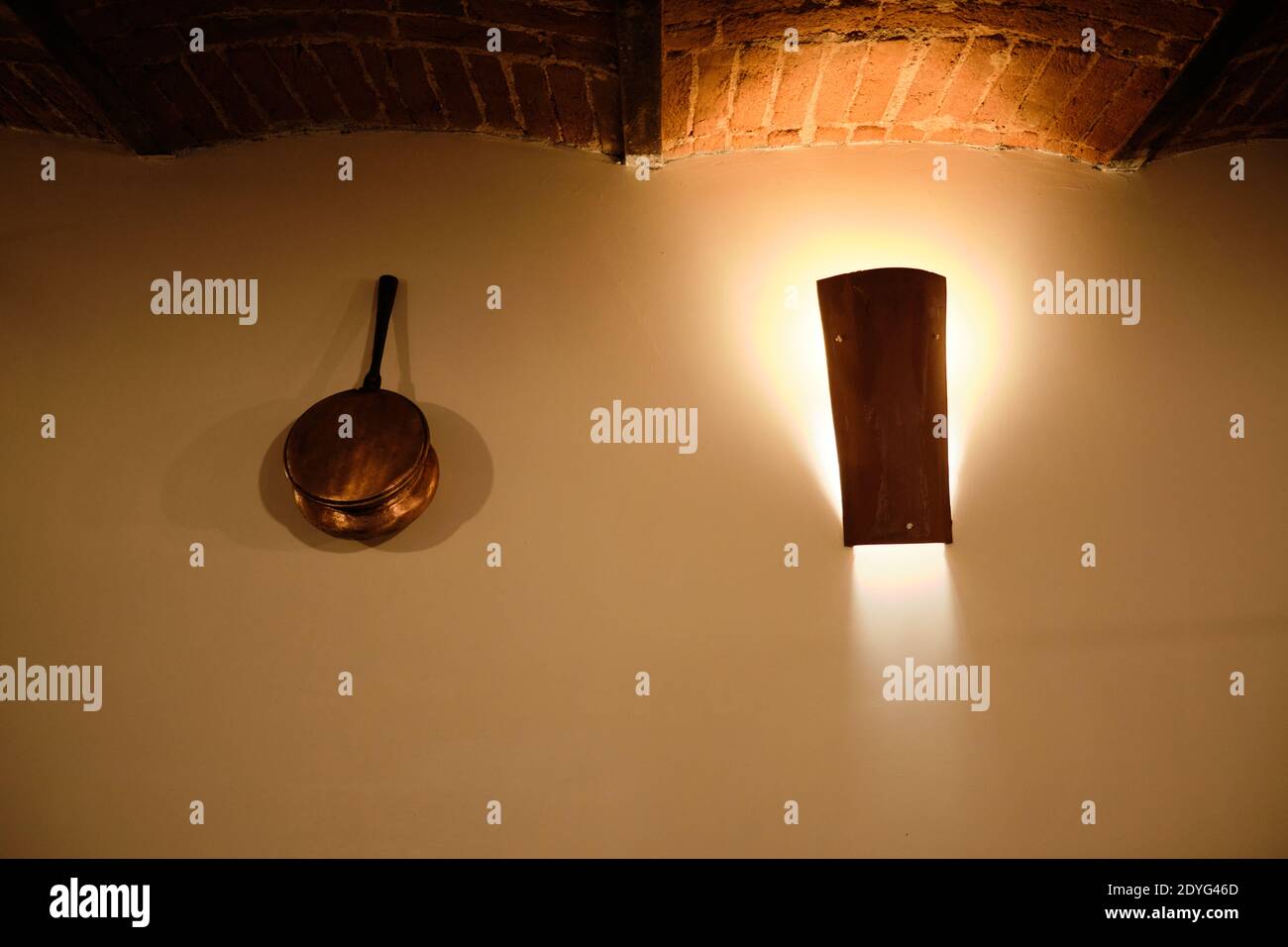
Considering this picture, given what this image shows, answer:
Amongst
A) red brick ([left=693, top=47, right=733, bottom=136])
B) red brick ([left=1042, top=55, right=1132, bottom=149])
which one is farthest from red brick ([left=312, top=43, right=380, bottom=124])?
red brick ([left=1042, top=55, right=1132, bottom=149])

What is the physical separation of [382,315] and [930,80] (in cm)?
160

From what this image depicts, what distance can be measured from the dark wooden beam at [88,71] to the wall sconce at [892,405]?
195 centimetres

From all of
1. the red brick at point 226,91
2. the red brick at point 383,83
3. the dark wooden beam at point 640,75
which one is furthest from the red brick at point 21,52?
the dark wooden beam at point 640,75

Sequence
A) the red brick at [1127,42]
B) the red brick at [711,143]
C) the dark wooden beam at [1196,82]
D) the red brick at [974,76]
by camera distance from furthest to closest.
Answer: the red brick at [711,143]
the red brick at [974,76]
the red brick at [1127,42]
the dark wooden beam at [1196,82]

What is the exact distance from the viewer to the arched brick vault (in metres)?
2.06

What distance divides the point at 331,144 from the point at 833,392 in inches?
62.5

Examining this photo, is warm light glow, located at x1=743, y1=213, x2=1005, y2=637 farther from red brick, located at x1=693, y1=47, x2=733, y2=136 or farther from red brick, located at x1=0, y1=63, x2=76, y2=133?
red brick, located at x1=0, y1=63, x2=76, y2=133

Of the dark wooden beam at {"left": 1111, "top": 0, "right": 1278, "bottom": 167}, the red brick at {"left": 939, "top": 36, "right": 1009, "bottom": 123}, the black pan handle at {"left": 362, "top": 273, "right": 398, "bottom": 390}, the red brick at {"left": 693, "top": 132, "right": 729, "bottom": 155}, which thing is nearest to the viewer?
the dark wooden beam at {"left": 1111, "top": 0, "right": 1278, "bottom": 167}

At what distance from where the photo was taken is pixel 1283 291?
7.79 ft

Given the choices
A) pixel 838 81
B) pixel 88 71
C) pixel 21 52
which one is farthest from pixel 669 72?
pixel 21 52

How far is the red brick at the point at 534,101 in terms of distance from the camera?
2.23m

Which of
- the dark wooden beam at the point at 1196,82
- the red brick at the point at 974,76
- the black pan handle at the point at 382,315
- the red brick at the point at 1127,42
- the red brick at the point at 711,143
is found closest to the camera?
the dark wooden beam at the point at 1196,82

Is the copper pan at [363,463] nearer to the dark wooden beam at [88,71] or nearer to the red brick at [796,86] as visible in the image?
the dark wooden beam at [88,71]
